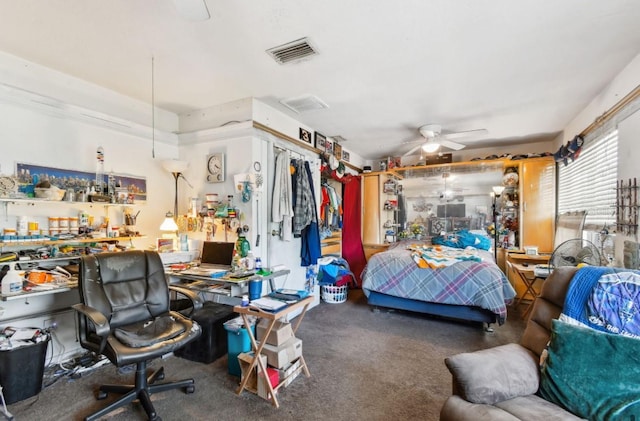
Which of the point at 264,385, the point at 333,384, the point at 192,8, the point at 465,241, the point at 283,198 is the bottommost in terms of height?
the point at 333,384

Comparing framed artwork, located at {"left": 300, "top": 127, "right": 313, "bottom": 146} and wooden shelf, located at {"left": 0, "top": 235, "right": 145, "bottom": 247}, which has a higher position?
framed artwork, located at {"left": 300, "top": 127, "right": 313, "bottom": 146}

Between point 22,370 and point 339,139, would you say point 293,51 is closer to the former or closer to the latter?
point 339,139

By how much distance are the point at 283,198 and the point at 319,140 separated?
Result: 4.28ft

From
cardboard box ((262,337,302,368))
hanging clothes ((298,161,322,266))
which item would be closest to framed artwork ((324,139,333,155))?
hanging clothes ((298,161,322,266))

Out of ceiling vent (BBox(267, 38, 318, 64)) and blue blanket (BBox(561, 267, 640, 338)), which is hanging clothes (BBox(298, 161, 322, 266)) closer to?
ceiling vent (BBox(267, 38, 318, 64))

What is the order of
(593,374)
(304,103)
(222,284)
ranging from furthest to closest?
(304,103) < (222,284) < (593,374)

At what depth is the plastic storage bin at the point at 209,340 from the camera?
100 inches

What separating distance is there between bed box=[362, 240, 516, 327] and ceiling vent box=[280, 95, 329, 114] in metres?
2.02

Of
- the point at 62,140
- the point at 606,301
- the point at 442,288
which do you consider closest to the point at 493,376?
the point at 606,301

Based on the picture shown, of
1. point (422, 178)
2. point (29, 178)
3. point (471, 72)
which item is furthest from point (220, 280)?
point (422, 178)

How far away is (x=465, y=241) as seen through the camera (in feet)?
15.2

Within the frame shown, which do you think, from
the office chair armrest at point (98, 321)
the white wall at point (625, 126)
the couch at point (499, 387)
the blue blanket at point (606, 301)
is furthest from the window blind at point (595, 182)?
the office chair armrest at point (98, 321)

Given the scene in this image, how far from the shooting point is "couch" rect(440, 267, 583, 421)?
126 centimetres

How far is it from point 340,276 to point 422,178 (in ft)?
7.93
